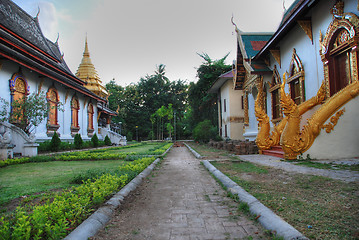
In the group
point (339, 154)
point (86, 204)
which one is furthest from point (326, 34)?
point (86, 204)

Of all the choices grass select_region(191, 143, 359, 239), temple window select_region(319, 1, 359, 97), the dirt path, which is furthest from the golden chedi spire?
grass select_region(191, 143, 359, 239)

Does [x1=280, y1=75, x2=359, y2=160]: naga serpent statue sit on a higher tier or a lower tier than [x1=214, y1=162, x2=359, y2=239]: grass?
higher

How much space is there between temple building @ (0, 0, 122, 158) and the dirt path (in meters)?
7.62

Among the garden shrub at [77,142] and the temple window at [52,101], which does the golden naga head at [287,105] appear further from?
the temple window at [52,101]

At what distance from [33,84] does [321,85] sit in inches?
552

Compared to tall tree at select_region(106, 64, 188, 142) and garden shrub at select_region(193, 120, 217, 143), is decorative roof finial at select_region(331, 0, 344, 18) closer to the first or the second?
garden shrub at select_region(193, 120, 217, 143)

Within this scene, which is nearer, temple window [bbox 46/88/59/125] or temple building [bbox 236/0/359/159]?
temple building [bbox 236/0/359/159]

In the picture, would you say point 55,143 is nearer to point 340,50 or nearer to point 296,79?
point 296,79

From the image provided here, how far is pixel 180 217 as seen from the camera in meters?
2.90

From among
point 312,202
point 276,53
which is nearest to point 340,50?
point 276,53

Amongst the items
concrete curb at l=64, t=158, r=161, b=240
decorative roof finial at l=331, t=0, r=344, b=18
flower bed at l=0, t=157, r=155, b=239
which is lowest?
concrete curb at l=64, t=158, r=161, b=240

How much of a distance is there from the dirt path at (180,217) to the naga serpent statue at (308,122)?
11.2ft

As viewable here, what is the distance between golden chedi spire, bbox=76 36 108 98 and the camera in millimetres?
26547

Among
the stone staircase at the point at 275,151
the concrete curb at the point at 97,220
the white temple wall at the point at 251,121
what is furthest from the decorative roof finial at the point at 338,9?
the white temple wall at the point at 251,121
